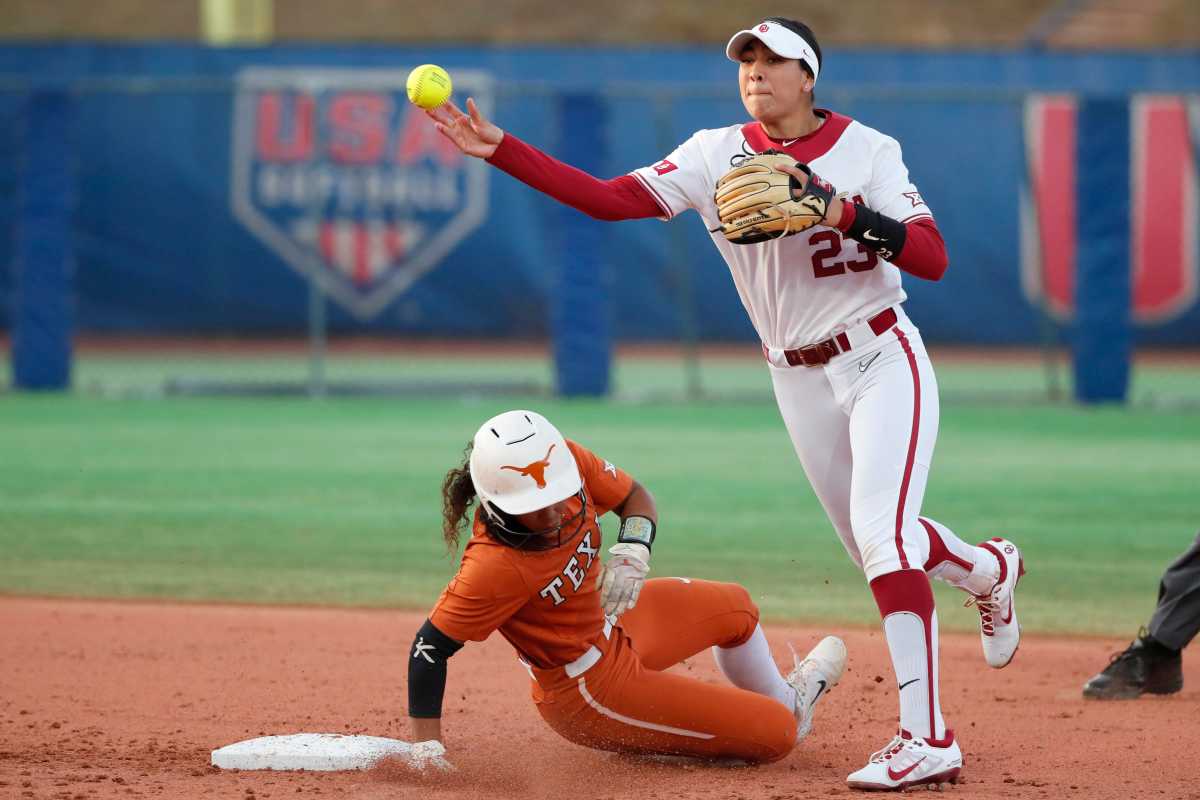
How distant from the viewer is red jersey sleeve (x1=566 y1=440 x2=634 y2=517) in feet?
15.3

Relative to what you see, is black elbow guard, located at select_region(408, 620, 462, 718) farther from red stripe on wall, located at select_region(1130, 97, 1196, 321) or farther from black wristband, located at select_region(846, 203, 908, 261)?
red stripe on wall, located at select_region(1130, 97, 1196, 321)

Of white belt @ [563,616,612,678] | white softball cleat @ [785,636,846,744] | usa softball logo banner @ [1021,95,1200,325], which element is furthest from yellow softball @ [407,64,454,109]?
usa softball logo banner @ [1021,95,1200,325]

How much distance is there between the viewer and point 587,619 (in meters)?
4.51

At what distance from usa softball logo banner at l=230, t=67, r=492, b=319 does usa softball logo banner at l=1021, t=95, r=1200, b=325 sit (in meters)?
7.11

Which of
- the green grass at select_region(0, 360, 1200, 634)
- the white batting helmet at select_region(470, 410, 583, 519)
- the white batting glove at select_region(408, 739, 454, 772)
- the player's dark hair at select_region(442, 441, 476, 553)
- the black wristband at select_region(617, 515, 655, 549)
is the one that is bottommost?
the green grass at select_region(0, 360, 1200, 634)

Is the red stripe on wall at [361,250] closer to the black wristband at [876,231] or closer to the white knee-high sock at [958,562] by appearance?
the white knee-high sock at [958,562]

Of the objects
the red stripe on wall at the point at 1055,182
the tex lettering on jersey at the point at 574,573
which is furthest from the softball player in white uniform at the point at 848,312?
the red stripe on wall at the point at 1055,182

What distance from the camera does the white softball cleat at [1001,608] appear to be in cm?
527

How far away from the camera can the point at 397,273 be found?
65.4 ft

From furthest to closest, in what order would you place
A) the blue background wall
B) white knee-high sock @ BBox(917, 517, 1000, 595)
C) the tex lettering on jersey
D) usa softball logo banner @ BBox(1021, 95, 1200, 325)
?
the blue background wall, usa softball logo banner @ BBox(1021, 95, 1200, 325), white knee-high sock @ BBox(917, 517, 1000, 595), the tex lettering on jersey

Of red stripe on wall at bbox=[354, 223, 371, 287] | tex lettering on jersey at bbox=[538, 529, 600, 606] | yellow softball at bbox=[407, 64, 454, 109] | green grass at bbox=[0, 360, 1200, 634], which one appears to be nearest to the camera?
tex lettering on jersey at bbox=[538, 529, 600, 606]

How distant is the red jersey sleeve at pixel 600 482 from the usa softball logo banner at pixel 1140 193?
15.9 meters

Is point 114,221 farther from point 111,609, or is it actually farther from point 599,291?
point 111,609

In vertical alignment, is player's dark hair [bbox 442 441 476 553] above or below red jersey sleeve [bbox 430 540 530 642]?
above
